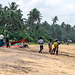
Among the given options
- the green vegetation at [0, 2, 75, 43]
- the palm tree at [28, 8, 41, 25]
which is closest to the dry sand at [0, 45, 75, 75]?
the green vegetation at [0, 2, 75, 43]

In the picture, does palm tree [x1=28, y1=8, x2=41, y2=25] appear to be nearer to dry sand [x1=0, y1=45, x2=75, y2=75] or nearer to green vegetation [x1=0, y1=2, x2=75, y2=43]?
green vegetation [x1=0, y1=2, x2=75, y2=43]

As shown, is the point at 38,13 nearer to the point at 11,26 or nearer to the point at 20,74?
the point at 11,26

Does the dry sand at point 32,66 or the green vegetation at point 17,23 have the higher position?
the green vegetation at point 17,23

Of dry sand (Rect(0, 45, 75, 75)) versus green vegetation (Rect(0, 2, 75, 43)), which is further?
green vegetation (Rect(0, 2, 75, 43))

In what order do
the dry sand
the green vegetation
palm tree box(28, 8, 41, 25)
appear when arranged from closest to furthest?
the dry sand < the green vegetation < palm tree box(28, 8, 41, 25)

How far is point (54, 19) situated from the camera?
266 feet

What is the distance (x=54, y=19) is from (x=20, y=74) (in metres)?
77.6

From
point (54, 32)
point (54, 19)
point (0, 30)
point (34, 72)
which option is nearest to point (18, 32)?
point (0, 30)

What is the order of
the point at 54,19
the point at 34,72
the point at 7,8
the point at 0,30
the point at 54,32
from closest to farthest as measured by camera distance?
1. the point at 34,72
2. the point at 0,30
3. the point at 7,8
4. the point at 54,32
5. the point at 54,19

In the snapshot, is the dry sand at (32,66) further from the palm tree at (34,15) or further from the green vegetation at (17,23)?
the palm tree at (34,15)

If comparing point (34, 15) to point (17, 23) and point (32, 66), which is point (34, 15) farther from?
point (32, 66)

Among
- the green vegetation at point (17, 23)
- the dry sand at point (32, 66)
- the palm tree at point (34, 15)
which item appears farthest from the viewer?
the palm tree at point (34, 15)

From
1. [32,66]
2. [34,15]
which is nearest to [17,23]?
[34,15]

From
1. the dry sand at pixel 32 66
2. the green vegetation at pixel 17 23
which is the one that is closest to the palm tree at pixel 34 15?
the green vegetation at pixel 17 23
